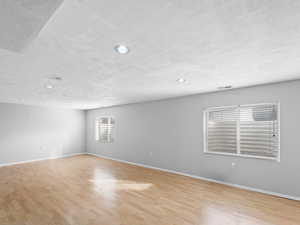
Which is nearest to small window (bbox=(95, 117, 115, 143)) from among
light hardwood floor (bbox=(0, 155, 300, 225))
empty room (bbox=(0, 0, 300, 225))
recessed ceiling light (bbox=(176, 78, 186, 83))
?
empty room (bbox=(0, 0, 300, 225))

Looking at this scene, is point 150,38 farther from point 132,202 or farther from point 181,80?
point 132,202

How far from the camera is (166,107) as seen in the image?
4.83 m

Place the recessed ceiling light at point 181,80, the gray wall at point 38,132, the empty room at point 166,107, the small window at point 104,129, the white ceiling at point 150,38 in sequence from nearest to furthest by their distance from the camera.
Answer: the white ceiling at point 150,38 → the empty room at point 166,107 → the recessed ceiling light at point 181,80 → the gray wall at point 38,132 → the small window at point 104,129

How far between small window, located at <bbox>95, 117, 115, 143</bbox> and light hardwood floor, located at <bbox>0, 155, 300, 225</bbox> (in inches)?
102

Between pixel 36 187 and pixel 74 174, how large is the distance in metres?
1.02

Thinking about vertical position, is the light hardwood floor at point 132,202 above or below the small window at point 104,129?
below

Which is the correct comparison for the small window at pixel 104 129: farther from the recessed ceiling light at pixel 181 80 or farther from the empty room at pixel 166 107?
the recessed ceiling light at pixel 181 80

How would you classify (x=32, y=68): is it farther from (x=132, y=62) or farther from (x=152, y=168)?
(x=152, y=168)

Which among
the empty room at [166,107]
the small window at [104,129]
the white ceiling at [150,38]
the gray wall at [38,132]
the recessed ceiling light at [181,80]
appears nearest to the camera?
the white ceiling at [150,38]

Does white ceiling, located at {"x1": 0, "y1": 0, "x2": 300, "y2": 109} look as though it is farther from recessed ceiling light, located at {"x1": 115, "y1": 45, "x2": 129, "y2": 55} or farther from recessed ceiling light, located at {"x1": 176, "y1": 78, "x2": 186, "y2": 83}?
recessed ceiling light, located at {"x1": 176, "y1": 78, "x2": 186, "y2": 83}

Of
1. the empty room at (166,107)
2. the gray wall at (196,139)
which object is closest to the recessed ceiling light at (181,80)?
the empty room at (166,107)

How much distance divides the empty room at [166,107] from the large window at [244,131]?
0.02 metres

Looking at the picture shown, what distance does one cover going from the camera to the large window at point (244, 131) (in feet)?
10.5

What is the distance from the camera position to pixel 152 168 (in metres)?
5.04
